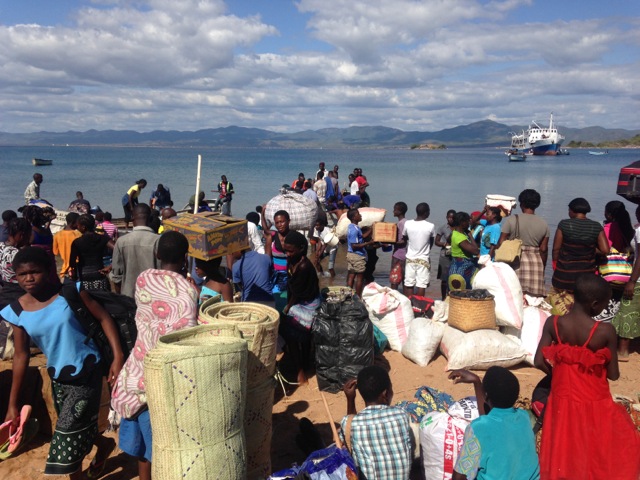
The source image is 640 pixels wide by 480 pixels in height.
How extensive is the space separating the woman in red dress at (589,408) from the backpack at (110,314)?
2774 millimetres

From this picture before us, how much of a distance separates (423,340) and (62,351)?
369 cm

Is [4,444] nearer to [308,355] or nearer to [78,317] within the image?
[78,317]

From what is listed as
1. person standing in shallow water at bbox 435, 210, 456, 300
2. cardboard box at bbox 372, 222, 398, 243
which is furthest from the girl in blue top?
person standing in shallow water at bbox 435, 210, 456, 300

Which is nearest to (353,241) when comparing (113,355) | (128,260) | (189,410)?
(128,260)

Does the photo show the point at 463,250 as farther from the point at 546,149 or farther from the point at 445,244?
the point at 546,149

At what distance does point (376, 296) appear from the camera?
19.5ft

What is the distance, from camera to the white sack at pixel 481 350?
532 cm

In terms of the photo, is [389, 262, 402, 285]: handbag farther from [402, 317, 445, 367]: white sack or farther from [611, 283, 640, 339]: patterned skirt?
[611, 283, 640, 339]: patterned skirt

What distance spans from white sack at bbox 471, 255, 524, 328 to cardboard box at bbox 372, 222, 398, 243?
1972 millimetres

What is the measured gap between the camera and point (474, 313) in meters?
5.50

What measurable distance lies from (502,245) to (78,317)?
5.02 meters

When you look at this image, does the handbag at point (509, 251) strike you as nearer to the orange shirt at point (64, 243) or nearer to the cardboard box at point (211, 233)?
the cardboard box at point (211, 233)

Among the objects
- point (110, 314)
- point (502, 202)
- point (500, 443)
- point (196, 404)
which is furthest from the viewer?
point (502, 202)

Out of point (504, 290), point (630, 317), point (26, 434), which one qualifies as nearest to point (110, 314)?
point (26, 434)
